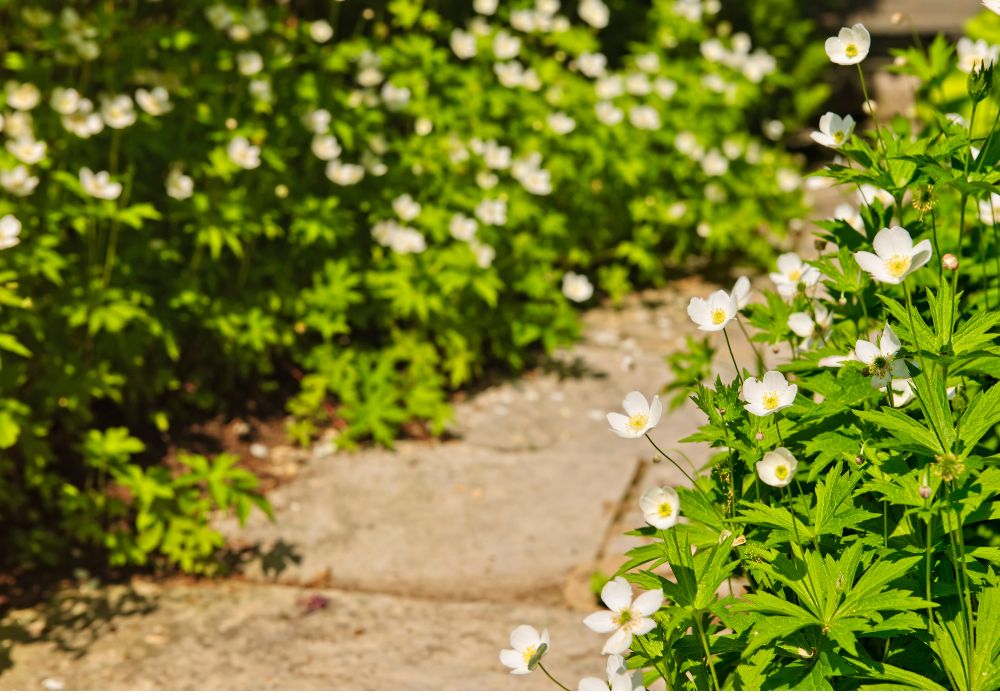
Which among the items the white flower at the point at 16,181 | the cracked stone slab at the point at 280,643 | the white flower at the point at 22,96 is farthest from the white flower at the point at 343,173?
the cracked stone slab at the point at 280,643

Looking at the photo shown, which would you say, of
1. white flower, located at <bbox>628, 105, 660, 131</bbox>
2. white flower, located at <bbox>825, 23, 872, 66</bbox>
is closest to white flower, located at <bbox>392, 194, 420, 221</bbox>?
white flower, located at <bbox>628, 105, 660, 131</bbox>

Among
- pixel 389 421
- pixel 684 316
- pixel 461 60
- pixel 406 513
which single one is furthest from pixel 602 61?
pixel 406 513

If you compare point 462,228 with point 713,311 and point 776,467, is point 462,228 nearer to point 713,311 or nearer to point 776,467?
point 713,311

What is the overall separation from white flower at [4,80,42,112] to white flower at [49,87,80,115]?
0.19 ft

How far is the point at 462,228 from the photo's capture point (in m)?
3.98

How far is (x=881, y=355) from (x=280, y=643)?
1.85m

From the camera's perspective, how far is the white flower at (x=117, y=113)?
3365 mm

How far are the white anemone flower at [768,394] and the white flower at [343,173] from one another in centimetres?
267

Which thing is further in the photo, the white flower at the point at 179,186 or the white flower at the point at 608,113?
the white flower at the point at 608,113

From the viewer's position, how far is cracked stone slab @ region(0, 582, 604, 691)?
2680mm

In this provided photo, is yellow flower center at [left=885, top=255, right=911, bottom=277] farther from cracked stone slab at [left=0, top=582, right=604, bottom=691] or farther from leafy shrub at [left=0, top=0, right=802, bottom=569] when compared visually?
leafy shrub at [left=0, top=0, right=802, bottom=569]

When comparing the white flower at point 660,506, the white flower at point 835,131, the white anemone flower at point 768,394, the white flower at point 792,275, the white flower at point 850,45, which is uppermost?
the white flower at point 850,45

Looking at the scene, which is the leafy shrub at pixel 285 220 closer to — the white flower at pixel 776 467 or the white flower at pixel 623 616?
the white flower at pixel 623 616

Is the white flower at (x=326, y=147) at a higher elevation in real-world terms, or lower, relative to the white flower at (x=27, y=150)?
lower
